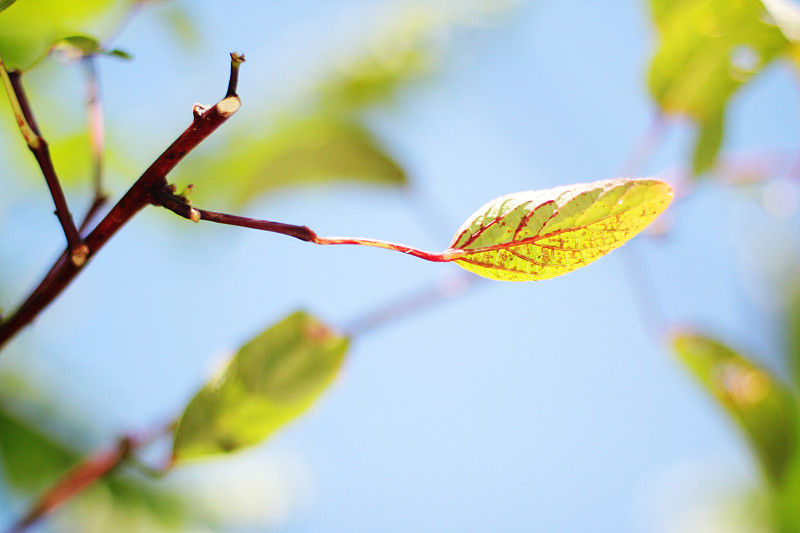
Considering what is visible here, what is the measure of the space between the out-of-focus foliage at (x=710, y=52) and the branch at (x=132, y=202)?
13.1 inches

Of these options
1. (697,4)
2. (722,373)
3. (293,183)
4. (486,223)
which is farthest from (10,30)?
(722,373)

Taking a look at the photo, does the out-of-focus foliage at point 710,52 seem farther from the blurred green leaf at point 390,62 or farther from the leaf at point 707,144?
the blurred green leaf at point 390,62

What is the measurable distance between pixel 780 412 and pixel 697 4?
38 cm

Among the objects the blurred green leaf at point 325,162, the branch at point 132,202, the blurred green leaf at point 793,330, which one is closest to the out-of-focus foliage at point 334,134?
the blurred green leaf at point 325,162

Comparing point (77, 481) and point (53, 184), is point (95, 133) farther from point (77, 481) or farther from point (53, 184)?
point (77, 481)

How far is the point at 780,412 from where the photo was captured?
0.53 meters

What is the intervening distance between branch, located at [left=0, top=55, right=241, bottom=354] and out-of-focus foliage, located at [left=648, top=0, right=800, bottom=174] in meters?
0.33

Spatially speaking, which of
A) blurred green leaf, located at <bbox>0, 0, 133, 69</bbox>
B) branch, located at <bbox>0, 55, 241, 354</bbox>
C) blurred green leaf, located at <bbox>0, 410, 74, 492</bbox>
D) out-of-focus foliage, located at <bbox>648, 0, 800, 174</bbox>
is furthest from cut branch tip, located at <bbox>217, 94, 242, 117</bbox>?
blurred green leaf, located at <bbox>0, 410, 74, 492</bbox>

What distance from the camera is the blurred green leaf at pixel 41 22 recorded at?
0.35m

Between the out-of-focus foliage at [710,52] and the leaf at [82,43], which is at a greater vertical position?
the out-of-focus foliage at [710,52]

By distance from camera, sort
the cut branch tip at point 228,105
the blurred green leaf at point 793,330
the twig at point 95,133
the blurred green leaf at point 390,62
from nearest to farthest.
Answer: the cut branch tip at point 228,105 → the twig at point 95,133 → the blurred green leaf at point 390,62 → the blurred green leaf at point 793,330

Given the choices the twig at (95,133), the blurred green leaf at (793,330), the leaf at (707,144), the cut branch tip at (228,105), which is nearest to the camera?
the cut branch tip at (228,105)

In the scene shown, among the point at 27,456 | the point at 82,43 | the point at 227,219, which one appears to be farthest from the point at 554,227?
the point at 27,456

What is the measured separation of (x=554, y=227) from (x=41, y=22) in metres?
0.45
